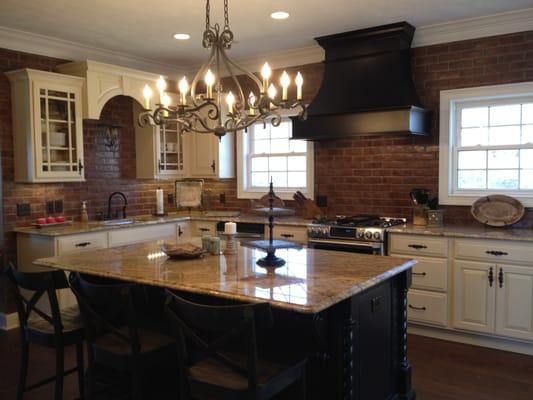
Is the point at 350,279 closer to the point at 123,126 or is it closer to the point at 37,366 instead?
the point at 37,366

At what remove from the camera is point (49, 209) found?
4.77 m

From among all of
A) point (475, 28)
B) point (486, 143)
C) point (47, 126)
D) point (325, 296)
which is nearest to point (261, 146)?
point (47, 126)

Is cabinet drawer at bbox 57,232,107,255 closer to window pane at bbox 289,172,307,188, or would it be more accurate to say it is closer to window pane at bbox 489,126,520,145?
window pane at bbox 289,172,307,188

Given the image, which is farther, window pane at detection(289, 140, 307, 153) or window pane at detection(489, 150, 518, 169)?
window pane at detection(289, 140, 307, 153)

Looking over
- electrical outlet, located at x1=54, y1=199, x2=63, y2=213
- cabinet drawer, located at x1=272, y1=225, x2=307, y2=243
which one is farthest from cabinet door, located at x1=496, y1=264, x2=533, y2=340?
electrical outlet, located at x1=54, y1=199, x2=63, y2=213

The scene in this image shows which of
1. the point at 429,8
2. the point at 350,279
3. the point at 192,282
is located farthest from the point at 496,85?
the point at 192,282

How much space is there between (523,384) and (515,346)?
61 centimetres

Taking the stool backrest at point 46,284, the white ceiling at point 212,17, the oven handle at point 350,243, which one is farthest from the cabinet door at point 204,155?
the stool backrest at point 46,284

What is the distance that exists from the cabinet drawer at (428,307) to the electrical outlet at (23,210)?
3524 mm

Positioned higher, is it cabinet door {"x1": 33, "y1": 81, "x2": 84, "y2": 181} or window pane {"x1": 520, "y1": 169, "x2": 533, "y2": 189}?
cabinet door {"x1": 33, "y1": 81, "x2": 84, "y2": 181}

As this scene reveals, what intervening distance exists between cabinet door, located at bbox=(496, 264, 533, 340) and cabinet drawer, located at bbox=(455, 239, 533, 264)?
0.07 meters

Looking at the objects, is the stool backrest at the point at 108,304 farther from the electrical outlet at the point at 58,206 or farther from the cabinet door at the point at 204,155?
the cabinet door at the point at 204,155

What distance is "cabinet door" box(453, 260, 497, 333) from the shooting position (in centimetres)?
384

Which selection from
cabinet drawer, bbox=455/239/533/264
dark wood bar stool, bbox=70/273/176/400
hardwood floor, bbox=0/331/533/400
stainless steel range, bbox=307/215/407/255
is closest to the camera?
dark wood bar stool, bbox=70/273/176/400
